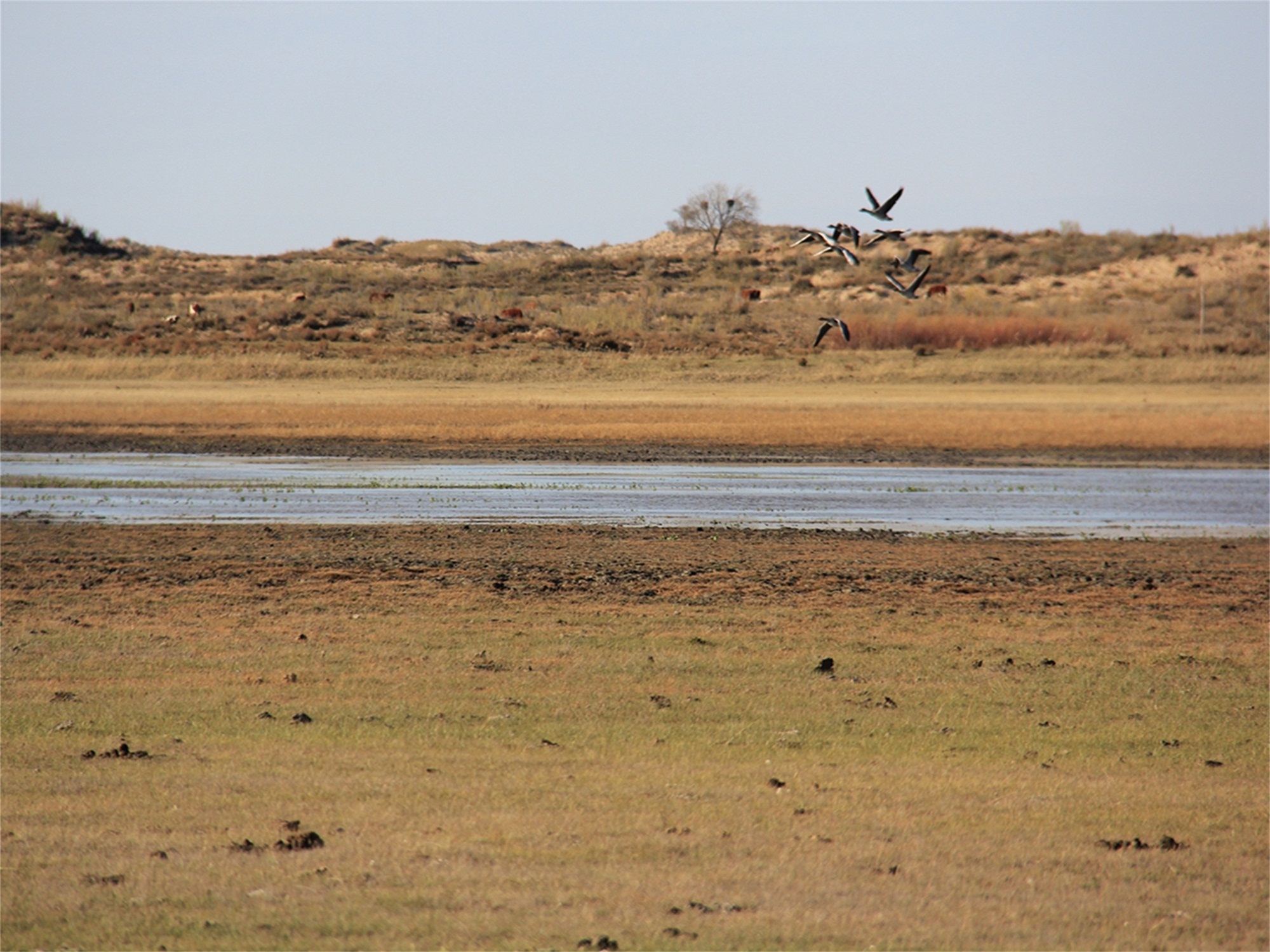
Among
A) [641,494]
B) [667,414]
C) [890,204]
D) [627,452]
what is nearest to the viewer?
[890,204]

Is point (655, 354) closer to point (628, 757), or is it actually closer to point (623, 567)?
point (623, 567)

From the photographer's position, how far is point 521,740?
24.4 feet

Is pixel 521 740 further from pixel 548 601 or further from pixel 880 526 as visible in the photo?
pixel 880 526

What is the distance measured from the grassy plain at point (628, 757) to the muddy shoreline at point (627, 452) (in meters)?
12.3

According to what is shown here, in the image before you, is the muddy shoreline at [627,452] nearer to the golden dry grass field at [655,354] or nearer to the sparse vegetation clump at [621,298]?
the golden dry grass field at [655,354]

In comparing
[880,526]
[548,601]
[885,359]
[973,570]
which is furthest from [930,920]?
[885,359]

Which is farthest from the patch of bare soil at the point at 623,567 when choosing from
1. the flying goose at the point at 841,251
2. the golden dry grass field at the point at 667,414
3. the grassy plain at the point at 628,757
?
the golden dry grass field at the point at 667,414

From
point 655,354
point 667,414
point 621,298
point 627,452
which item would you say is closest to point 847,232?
point 627,452

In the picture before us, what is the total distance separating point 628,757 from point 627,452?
65.8 ft

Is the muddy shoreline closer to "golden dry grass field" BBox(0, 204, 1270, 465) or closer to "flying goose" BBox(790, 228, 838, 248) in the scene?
"golden dry grass field" BBox(0, 204, 1270, 465)

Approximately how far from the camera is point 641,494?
20.6 metres

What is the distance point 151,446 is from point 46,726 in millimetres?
20941

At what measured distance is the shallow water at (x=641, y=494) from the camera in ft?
58.7

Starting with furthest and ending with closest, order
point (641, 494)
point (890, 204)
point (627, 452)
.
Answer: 1. point (627, 452)
2. point (641, 494)
3. point (890, 204)
